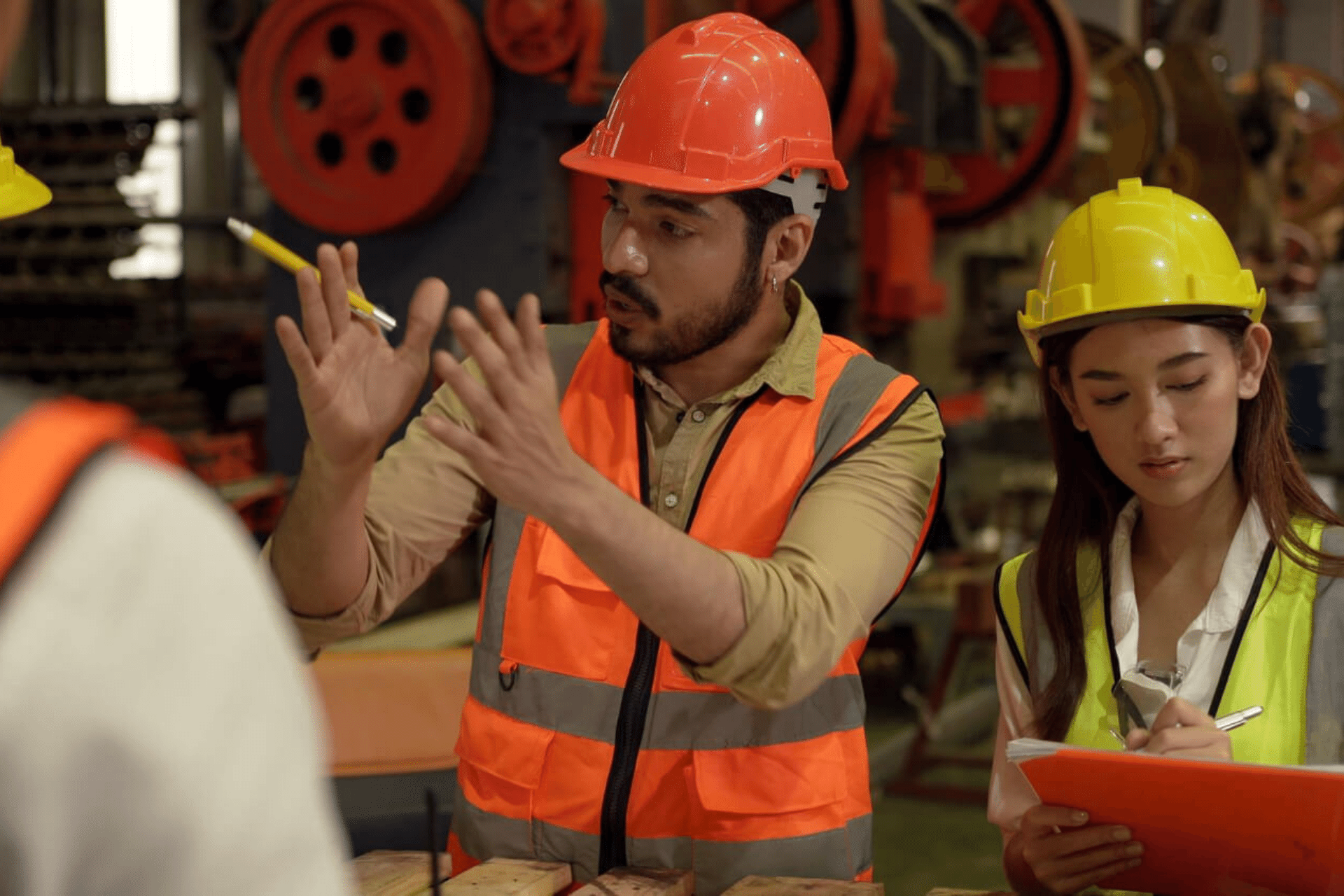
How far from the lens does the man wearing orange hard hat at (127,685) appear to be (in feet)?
1.73

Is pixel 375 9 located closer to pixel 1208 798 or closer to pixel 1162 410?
pixel 1162 410

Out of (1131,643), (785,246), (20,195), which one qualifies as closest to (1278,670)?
(1131,643)

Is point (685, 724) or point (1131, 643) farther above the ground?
point (1131, 643)

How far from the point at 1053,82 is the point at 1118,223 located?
4.31 metres

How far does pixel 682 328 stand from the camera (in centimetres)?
188

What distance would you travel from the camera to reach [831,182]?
2.07 metres

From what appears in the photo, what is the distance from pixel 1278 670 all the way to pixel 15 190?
166cm

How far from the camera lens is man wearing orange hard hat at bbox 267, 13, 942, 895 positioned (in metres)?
1.61

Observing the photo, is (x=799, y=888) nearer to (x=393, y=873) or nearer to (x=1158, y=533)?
(x=393, y=873)

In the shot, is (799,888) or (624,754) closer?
(799,888)

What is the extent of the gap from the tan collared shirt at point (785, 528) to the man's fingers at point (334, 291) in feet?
0.69

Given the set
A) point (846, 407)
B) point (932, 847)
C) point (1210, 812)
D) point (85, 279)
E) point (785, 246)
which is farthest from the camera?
point (85, 279)

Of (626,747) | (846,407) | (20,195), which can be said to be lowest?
(626,747)

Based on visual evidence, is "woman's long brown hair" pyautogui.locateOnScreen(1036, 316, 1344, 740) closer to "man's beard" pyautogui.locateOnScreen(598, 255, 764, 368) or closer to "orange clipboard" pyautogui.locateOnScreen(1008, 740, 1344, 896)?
"orange clipboard" pyautogui.locateOnScreen(1008, 740, 1344, 896)
